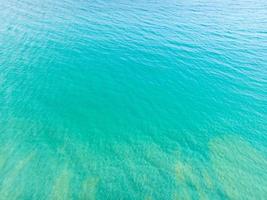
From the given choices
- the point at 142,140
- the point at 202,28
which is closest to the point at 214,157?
the point at 142,140

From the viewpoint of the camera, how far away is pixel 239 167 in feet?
57.1

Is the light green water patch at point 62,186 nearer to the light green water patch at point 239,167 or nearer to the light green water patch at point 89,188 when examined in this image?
the light green water patch at point 89,188

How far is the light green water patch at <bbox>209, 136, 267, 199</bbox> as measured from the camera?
51.7 ft

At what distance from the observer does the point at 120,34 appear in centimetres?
3466

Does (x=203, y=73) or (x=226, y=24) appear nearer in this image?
(x=203, y=73)

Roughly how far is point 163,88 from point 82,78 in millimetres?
10907

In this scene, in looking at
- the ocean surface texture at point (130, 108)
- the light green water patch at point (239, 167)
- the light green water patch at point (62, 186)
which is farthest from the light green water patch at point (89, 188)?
the light green water patch at point (239, 167)

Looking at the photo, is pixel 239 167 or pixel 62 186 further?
pixel 239 167

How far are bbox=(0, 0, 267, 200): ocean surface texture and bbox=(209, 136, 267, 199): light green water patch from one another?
0.30 feet

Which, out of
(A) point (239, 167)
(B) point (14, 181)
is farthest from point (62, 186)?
(A) point (239, 167)

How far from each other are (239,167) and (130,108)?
12.3 metres

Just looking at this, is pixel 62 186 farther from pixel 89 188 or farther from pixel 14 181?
pixel 14 181

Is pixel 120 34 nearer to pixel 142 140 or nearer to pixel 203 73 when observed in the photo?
pixel 203 73

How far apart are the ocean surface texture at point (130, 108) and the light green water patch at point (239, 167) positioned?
0.09m
